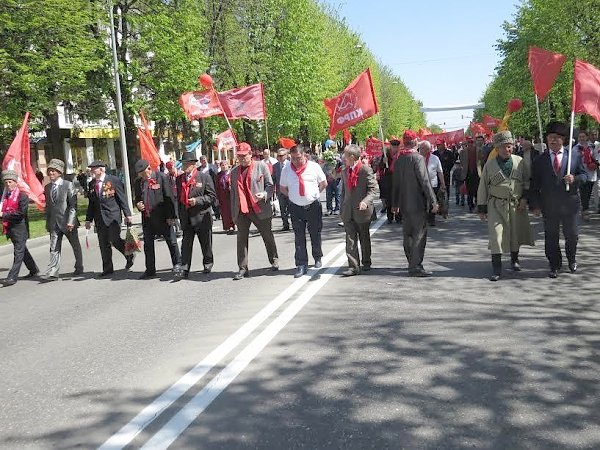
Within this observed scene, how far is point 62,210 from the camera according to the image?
1016cm

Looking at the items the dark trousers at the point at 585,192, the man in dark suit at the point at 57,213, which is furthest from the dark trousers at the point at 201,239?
the dark trousers at the point at 585,192

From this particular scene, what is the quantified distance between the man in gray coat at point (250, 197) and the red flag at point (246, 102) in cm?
634

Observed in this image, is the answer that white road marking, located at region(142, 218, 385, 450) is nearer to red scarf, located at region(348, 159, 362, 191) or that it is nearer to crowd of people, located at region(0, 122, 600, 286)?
crowd of people, located at region(0, 122, 600, 286)

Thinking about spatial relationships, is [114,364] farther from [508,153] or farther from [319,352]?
[508,153]

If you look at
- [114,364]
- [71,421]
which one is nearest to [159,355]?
[114,364]

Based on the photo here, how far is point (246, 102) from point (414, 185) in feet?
26.2

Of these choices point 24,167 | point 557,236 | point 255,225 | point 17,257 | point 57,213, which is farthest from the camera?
point 24,167

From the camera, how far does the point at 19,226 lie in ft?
32.7

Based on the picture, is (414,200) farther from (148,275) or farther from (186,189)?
(148,275)

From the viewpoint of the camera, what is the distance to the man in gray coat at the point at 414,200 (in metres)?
8.39

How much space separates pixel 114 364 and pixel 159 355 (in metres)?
0.37

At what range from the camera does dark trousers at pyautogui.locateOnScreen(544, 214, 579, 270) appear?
7.91 m

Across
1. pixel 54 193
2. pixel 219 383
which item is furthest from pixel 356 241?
pixel 54 193

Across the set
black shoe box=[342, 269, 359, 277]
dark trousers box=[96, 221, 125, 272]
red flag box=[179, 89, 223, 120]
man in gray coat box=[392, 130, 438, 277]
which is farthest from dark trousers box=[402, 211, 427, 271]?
red flag box=[179, 89, 223, 120]
